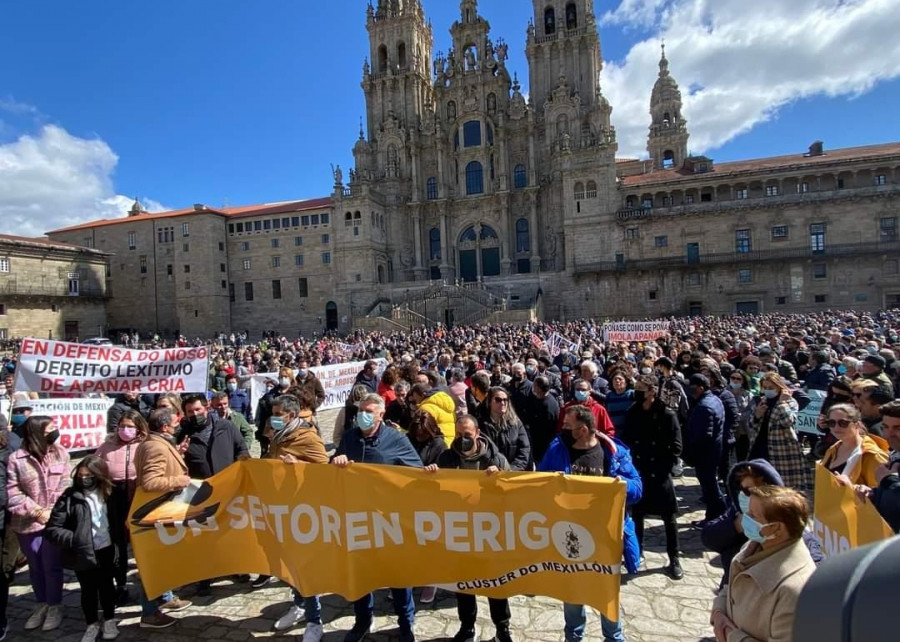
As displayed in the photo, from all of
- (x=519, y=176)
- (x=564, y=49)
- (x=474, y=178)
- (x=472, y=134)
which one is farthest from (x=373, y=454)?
(x=564, y=49)

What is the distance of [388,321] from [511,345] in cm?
2436

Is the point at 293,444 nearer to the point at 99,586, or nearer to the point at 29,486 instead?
the point at 99,586

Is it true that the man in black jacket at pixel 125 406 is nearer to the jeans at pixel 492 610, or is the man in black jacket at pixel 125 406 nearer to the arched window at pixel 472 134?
the jeans at pixel 492 610

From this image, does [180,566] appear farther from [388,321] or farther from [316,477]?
[388,321]

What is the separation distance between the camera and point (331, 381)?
12.9 m

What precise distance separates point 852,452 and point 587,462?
7.03ft

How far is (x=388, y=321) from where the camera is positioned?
4100 centimetres

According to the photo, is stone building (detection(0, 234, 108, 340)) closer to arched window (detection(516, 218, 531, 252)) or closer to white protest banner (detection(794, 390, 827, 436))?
arched window (detection(516, 218, 531, 252))

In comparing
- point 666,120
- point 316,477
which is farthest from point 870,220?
point 316,477

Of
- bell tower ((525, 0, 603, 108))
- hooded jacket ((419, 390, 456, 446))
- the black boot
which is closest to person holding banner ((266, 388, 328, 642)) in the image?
hooded jacket ((419, 390, 456, 446))

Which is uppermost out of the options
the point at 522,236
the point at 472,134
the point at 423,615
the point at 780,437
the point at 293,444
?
the point at 472,134

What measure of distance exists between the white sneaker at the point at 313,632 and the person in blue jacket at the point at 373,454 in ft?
0.78

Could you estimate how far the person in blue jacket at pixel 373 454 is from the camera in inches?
174

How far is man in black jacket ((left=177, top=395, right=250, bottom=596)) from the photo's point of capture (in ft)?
18.3
